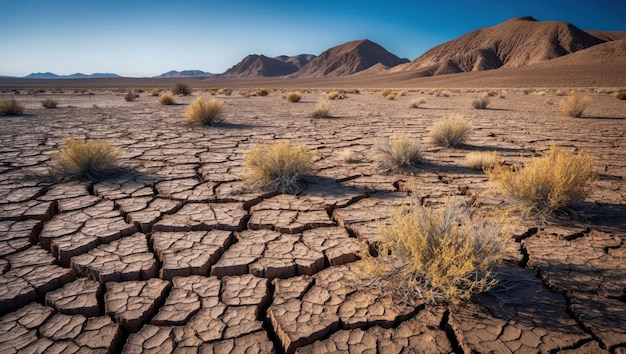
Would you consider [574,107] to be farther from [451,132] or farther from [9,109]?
[9,109]

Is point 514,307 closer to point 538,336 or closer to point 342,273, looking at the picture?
point 538,336

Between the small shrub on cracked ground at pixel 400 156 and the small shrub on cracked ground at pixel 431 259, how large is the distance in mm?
2340

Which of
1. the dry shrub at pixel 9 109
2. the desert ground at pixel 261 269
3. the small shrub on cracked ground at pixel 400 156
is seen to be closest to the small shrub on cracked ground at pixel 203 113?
the desert ground at pixel 261 269

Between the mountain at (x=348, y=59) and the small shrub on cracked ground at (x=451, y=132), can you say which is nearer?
the small shrub on cracked ground at (x=451, y=132)

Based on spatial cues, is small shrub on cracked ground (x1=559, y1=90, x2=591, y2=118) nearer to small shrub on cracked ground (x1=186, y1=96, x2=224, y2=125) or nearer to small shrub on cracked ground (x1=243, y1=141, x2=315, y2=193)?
small shrub on cracked ground (x1=243, y1=141, x2=315, y2=193)

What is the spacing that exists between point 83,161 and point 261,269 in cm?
303

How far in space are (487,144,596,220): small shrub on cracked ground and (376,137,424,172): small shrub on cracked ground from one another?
1.51 meters

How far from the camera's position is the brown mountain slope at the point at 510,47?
75375 millimetres

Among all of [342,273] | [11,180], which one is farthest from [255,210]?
[11,180]

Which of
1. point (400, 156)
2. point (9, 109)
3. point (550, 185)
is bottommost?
point (400, 156)

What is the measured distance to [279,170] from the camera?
3.81 m

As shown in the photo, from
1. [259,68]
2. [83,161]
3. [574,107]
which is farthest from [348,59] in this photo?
[83,161]

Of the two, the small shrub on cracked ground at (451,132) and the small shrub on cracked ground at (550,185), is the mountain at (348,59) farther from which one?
the small shrub on cracked ground at (550,185)

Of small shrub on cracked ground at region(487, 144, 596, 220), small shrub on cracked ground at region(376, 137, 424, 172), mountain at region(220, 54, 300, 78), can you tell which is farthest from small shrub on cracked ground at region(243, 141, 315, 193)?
mountain at region(220, 54, 300, 78)
